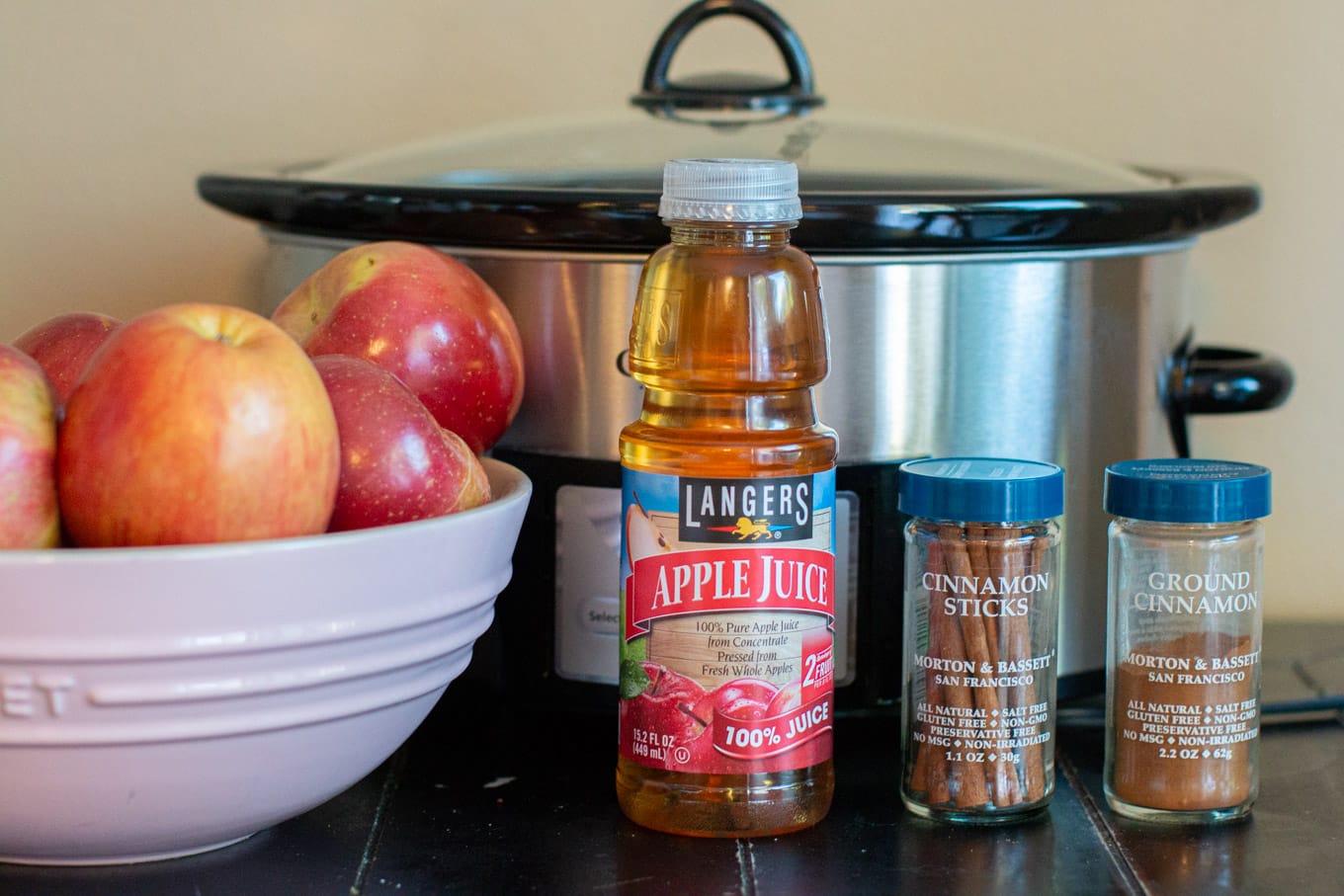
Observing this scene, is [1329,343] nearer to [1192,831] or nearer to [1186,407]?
[1186,407]

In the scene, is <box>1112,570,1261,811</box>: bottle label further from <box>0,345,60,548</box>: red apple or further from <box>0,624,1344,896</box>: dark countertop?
<box>0,345,60,548</box>: red apple

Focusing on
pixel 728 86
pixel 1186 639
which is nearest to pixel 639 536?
pixel 1186 639

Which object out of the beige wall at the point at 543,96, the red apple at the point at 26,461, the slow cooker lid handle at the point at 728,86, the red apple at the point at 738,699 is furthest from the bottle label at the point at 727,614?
the beige wall at the point at 543,96

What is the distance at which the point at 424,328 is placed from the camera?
704 millimetres

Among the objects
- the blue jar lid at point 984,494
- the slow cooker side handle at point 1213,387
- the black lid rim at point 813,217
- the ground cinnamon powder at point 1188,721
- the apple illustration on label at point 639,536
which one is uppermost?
the black lid rim at point 813,217

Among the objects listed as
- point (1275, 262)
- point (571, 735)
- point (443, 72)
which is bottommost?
point (571, 735)

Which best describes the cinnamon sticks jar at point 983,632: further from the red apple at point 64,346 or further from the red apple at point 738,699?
the red apple at point 64,346

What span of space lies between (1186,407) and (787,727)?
1.16 ft

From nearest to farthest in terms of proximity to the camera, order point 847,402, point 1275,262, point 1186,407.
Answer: point 847,402 < point 1186,407 < point 1275,262

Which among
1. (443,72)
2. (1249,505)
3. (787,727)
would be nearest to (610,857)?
(787,727)

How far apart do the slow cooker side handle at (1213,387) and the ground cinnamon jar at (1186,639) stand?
155 millimetres

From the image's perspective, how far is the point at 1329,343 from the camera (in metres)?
1.08

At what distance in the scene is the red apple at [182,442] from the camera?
541 millimetres

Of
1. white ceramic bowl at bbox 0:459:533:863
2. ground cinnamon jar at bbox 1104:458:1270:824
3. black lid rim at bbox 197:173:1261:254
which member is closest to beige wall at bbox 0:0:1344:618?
black lid rim at bbox 197:173:1261:254
